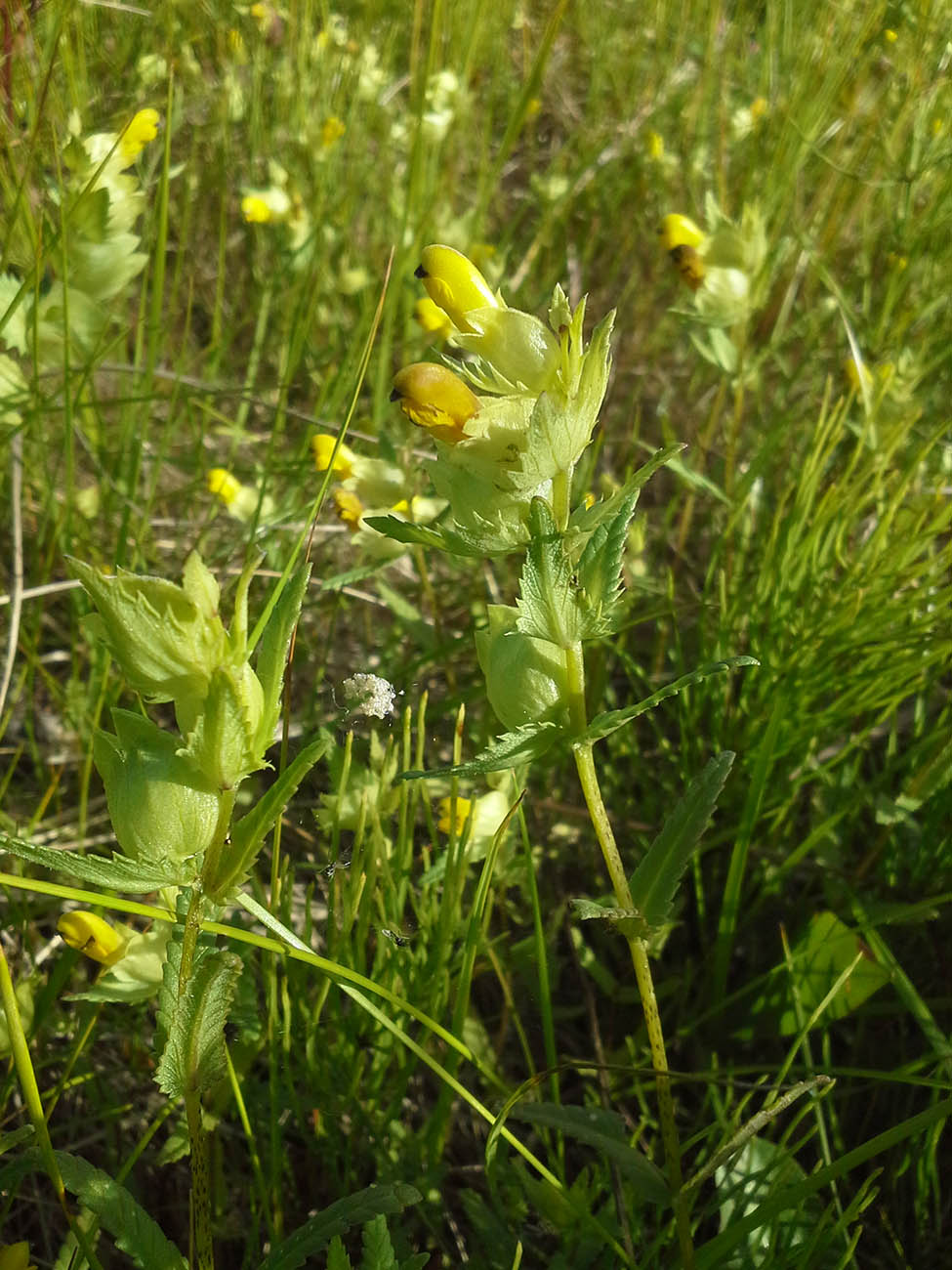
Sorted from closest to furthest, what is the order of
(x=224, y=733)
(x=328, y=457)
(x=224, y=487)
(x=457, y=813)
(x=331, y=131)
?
(x=224, y=733) < (x=457, y=813) < (x=328, y=457) < (x=224, y=487) < (x=331, y=131)

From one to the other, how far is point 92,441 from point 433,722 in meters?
0.76

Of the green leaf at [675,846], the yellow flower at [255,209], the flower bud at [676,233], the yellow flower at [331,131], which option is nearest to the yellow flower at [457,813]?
the green leaf at [675,846]

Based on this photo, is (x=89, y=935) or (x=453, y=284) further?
(x=89, y=935)

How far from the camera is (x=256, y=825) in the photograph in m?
0.60

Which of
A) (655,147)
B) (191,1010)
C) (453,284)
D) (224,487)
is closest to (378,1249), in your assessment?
(191,1010)

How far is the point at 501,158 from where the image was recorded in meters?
1.69

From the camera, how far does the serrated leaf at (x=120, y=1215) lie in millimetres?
671

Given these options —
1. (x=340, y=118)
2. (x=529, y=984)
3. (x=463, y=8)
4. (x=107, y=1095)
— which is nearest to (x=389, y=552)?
(x=529, y=984)

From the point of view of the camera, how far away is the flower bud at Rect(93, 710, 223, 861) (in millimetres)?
569

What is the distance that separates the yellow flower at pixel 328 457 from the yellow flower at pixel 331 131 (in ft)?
3.17

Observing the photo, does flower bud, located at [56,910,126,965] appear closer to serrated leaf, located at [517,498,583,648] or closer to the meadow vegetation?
the meadow vegetation

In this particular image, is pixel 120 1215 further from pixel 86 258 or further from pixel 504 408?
pixel 86 258

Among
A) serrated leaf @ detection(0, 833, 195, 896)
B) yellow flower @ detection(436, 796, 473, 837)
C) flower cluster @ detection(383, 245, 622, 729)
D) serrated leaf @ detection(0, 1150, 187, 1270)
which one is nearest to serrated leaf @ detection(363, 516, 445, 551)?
flower cluster @ detection(383, 245, 622, 729)

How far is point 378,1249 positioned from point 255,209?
1671mm
